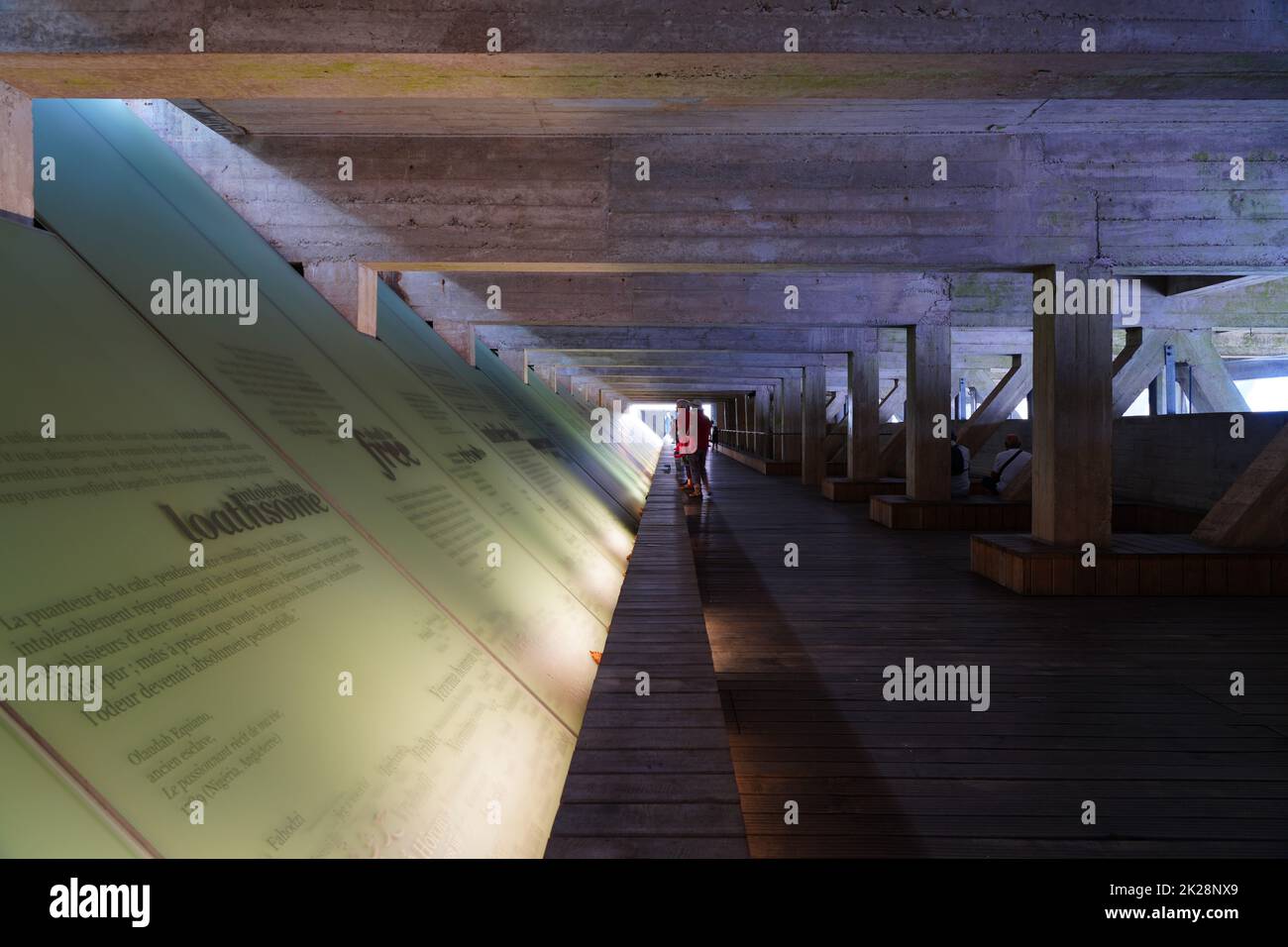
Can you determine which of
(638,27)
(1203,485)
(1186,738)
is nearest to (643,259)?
(638,27)

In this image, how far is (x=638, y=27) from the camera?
3.35 m

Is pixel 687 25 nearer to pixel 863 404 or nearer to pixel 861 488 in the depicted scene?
pixel 863 404

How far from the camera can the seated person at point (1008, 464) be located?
43.3 feet

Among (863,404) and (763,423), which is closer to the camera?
(863,404)

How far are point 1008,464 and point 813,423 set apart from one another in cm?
678

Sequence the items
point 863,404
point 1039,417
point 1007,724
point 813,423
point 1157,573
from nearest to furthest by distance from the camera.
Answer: point 1007,724
point 1157,573
point 1039,417
point 863,404
point 813,423

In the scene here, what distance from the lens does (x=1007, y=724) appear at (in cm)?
408

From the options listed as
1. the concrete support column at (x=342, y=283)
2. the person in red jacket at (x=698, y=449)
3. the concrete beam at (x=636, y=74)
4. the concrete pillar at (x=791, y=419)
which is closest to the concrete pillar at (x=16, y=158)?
the concrete beam at (x=636, y=74)

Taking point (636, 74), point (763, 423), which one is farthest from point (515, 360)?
point (763, 423)

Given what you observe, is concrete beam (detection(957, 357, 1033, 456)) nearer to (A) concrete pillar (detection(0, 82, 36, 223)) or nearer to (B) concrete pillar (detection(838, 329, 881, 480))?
(B) concrete pillar (detection(838, 329, 881, 480))

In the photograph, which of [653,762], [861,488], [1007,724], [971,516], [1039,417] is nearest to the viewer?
[653,762]

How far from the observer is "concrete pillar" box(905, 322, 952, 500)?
12.0 meters
